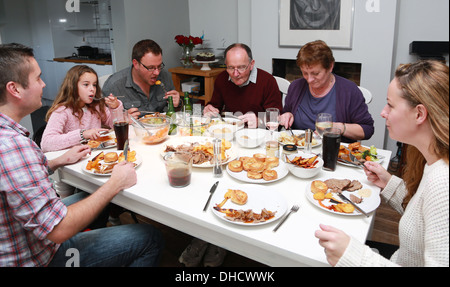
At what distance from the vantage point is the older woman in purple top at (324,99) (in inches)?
79.2

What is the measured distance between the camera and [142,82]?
2.70 m

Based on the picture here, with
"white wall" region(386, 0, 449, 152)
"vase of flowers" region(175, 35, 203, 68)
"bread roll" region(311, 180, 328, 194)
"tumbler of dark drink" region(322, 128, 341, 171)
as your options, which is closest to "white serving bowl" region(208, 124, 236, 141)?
"tumbler of dark drink" region(322, 128, 341, 171)

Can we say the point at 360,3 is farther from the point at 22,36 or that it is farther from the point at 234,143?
the point at 22,36

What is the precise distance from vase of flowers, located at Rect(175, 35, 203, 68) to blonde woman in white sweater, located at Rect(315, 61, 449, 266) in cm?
355

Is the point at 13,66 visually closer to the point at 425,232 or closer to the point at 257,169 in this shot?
the point at 257,169

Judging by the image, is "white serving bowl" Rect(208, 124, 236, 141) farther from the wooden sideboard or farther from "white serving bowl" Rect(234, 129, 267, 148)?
the wooden sideboard

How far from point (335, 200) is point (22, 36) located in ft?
22.8

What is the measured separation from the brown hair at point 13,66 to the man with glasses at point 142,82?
121 cm

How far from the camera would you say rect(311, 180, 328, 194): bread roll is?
1269 mm

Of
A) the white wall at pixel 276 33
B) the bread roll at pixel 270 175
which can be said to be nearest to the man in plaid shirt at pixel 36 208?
the bread roll at pixel 270 175

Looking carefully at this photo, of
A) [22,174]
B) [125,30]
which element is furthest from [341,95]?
[125,30]

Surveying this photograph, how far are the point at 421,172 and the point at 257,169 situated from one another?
1.99 feet

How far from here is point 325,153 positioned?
1477 mm

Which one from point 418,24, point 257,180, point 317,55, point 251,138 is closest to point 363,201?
point 257,180
